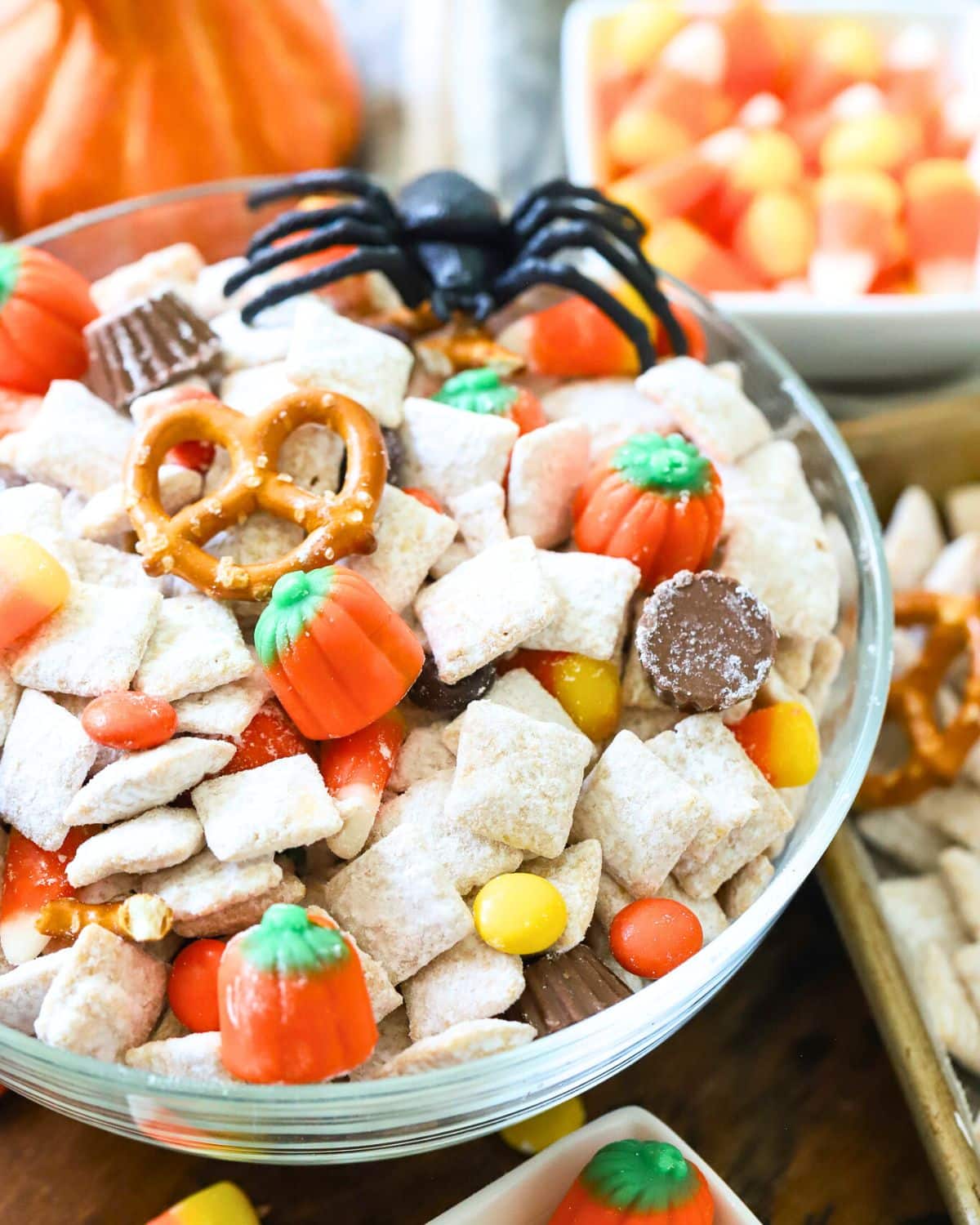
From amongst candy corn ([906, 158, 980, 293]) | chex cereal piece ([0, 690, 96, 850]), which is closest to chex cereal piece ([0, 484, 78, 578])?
chex cereal piece ([0, 690, 96, 850])

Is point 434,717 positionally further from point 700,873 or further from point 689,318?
point 689,318

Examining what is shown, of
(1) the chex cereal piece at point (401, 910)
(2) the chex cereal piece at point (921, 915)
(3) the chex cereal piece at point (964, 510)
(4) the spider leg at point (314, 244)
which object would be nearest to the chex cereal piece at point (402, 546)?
(1) the chex cereal piece at point (401, 910)

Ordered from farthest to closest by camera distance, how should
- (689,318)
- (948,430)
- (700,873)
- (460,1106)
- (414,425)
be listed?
(948,430) < (689,318) < (414,425) < (700,873) < (460,1106)

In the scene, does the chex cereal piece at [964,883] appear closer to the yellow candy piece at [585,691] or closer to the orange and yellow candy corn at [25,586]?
the yellow candy piece at [585,691]

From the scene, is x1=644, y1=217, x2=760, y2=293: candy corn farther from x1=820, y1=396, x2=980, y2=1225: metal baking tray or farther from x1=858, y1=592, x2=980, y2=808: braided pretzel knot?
x1=820, y1=396, x2=980, y2=1225: metal baking tray

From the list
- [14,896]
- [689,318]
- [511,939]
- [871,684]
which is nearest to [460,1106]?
[511,939]

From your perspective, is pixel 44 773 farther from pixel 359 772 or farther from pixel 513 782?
pixel 513 782
